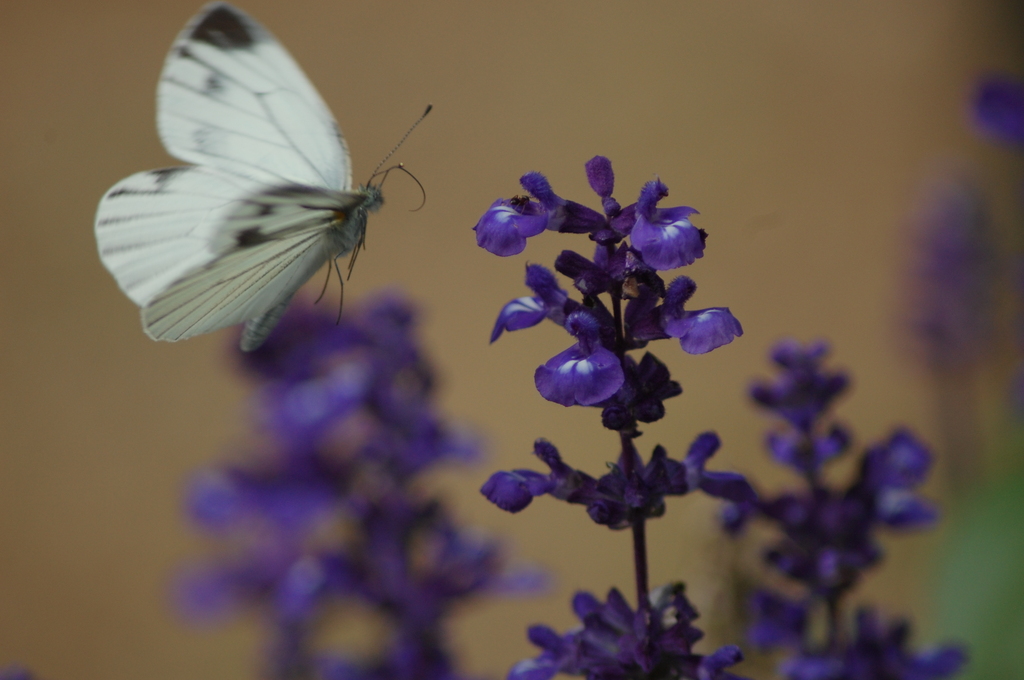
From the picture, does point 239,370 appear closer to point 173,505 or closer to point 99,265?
point 173,505

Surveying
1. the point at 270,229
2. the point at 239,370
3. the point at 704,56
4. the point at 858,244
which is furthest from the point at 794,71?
the point at 270,229

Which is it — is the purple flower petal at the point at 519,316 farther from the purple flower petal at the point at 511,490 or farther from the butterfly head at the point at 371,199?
the butterfly head at the point at 371,199

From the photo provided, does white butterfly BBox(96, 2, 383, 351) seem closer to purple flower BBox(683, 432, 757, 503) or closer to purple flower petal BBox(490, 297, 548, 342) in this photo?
purple flower petal BBox(490, 297, 548, 342)

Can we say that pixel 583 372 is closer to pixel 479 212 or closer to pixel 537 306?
pixel 537 306

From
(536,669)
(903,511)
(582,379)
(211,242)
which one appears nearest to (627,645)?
(536,669)

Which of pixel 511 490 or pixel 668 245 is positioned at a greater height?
pixel 668 245

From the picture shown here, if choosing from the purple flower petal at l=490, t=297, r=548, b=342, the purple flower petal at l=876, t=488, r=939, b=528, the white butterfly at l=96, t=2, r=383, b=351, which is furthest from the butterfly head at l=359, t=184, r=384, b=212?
the purple flower petal at l=876, t=488, r=939, b=528
